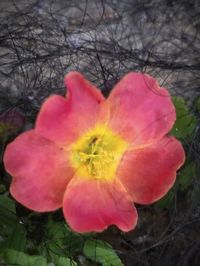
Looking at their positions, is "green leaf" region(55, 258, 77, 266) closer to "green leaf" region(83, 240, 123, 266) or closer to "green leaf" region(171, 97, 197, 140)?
"green leaf" region(83, 240, 123, 266)

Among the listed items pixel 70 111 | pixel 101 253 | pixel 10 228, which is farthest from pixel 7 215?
pixel 70 111

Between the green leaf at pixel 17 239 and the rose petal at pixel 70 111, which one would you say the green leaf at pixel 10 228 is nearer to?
the green leaf at pixel 17 239

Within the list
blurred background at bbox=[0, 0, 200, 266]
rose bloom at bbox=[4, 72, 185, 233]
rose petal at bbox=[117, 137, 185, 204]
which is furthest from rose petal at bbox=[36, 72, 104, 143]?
blurred background at bbox=[0, 0, 200, 266]

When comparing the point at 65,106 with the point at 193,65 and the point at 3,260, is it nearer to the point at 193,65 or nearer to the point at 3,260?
the point at 3,260

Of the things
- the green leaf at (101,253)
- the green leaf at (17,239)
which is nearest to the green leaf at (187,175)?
the green leaf at (101,253)

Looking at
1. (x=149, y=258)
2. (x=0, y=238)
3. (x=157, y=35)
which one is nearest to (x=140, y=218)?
(x=149, y=258)

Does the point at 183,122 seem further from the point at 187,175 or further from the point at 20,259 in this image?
the point at 20,259

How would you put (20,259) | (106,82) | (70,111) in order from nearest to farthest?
1. (70,111)
2. (20,259)
3. (106,82)
